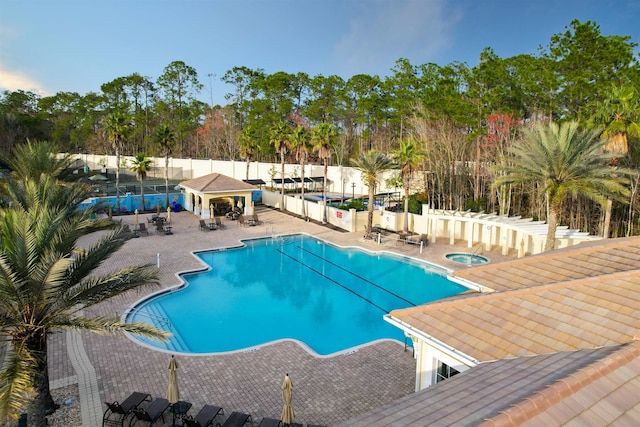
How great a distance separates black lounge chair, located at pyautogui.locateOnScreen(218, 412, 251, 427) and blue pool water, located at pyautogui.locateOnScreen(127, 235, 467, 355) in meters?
4.84

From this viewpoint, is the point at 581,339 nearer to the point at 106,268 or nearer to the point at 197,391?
the point at 197,391

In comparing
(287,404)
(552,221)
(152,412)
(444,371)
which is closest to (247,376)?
(152,412)

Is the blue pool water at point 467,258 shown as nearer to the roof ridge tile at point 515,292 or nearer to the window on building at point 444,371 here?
the roof ridge tile at point 515,292

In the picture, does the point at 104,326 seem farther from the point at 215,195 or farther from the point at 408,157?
the point at 215,195

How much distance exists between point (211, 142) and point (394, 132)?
30009 mm

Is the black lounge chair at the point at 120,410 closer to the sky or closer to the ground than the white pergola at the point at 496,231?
closer to the ground

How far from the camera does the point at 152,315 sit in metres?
15.7

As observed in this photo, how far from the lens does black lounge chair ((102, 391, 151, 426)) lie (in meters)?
8.95

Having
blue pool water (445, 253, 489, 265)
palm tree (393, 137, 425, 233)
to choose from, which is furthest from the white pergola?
palm tree (393, 137, 425, 233)

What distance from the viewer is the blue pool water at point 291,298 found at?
48.2ft

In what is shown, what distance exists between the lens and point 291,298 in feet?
60.9

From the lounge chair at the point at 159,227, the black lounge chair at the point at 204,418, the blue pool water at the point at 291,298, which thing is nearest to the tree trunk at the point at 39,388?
the black lounge chair at the point at 204,418

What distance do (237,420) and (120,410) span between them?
262 cm

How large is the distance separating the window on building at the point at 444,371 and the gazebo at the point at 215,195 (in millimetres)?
25768
